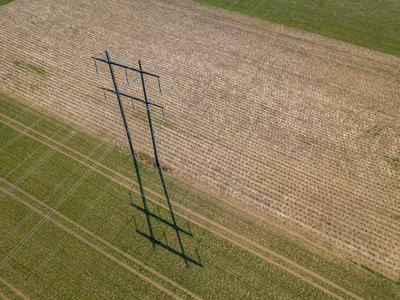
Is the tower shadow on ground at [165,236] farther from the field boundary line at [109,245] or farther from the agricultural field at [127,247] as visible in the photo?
the field boundary line at [109,245]

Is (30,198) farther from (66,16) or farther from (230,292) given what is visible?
(66,16)

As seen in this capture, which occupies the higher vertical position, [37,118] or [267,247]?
[37,118]

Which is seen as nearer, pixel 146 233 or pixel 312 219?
pixel 146 233

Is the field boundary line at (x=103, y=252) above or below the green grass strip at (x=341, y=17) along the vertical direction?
below

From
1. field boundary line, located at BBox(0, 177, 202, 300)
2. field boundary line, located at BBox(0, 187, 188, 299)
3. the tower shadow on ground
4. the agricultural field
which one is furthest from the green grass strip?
field boundary line, located at BBox(0, 187, 188, 299)

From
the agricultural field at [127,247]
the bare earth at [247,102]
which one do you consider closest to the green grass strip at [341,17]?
the bare earth at [247,102]

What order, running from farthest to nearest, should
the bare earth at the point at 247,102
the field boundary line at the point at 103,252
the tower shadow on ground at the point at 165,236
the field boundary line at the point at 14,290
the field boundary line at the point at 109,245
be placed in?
the bare earth at the point at 247,102 → the tower shadow on ground at the point at 165,236 → the field boundary line at the point at 109,245 → the field boundary line at the point at 103,252 → the field boundary line at the point at 14,290

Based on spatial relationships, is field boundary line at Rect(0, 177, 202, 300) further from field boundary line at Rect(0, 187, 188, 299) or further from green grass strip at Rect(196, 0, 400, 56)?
green grass strip at Rect(196, 0, 400, 56)

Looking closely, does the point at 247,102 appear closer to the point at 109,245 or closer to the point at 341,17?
the point at 109,245

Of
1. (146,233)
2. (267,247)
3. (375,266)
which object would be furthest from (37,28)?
(375,266)
